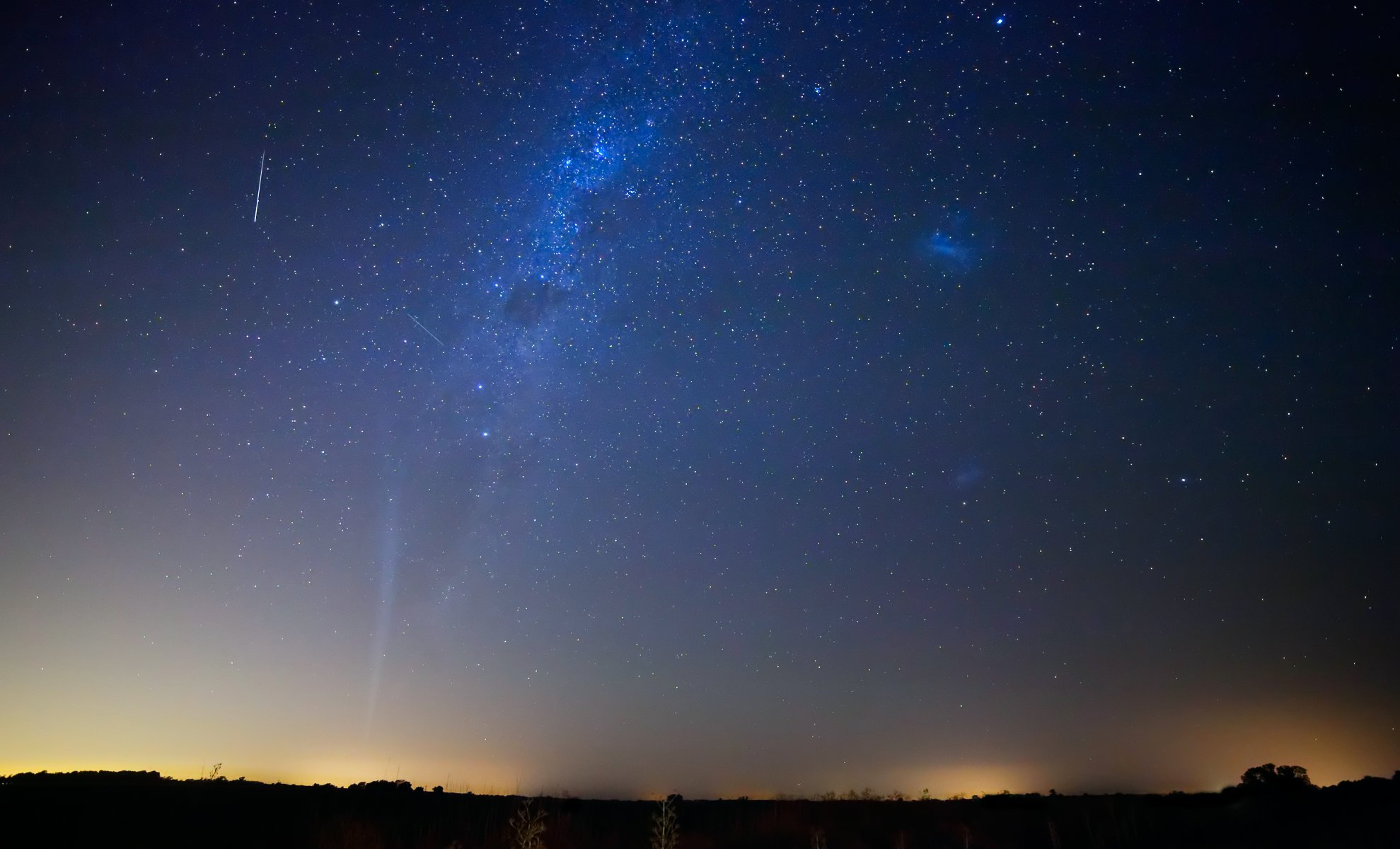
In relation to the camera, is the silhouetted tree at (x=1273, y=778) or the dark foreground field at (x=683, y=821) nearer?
the dark foreground field at (x=683, y=821)

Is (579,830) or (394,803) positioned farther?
(394,803)

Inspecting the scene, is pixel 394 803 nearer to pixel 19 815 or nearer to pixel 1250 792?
pixel 19 815

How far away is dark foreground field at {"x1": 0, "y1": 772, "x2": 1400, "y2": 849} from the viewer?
77.9ft

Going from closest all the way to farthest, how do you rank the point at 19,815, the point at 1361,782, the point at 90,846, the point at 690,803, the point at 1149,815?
the point at 90,846 < the point at 19,815 < the point at 1361,782 < the point at 1149,815 < the point at 690,803

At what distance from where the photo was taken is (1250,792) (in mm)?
38750

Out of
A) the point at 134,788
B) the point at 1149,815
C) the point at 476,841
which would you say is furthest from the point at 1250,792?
the point at 134,788

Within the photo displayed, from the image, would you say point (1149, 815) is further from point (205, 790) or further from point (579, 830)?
point (205, 790)

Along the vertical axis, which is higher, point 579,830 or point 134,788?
point 134,788

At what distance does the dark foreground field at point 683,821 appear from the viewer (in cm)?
2375

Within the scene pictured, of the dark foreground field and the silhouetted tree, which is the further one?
the silhouetted tree

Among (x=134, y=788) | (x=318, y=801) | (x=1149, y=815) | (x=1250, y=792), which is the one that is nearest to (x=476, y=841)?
(x=318, y=801)

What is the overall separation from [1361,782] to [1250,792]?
40.4 ft

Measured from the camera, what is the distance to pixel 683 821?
38719mm

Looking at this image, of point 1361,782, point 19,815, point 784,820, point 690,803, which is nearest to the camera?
point 19,815
